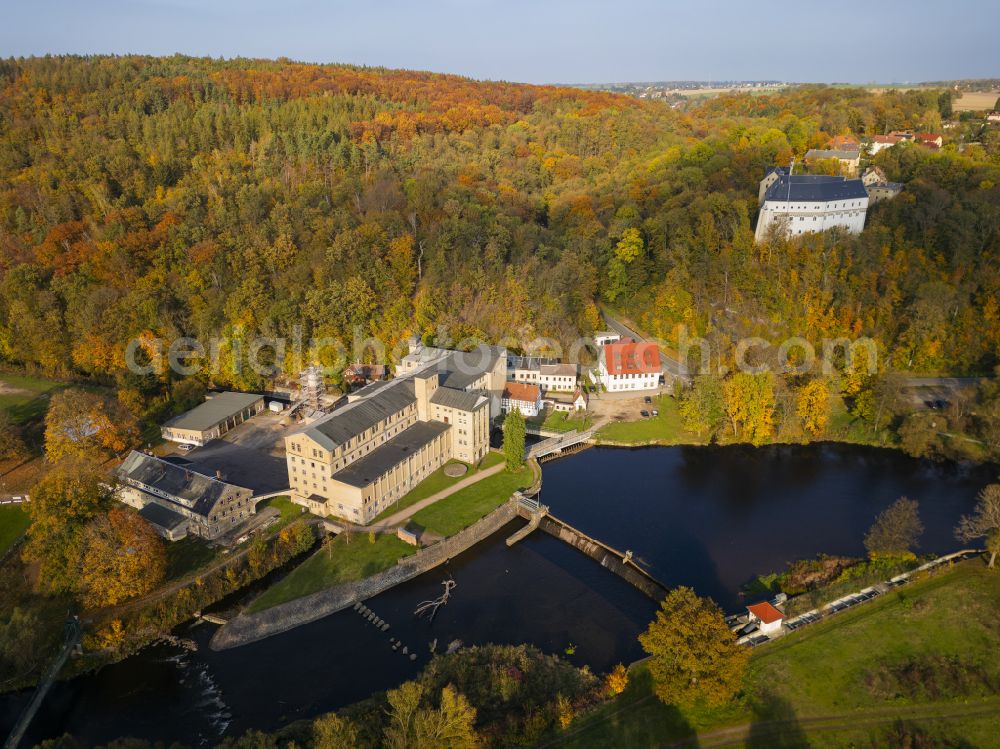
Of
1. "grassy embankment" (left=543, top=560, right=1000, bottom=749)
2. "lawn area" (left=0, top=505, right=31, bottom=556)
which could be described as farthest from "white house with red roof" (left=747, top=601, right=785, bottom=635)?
"lawn area" (left=0, top=505, right=31, bottom=556)

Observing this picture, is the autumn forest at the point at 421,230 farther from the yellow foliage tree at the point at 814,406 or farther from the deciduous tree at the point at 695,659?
the deciduous tree at the point at 695,659

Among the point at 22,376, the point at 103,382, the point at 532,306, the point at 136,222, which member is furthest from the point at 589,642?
the point at 136,222

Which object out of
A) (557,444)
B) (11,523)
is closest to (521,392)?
(557,444)

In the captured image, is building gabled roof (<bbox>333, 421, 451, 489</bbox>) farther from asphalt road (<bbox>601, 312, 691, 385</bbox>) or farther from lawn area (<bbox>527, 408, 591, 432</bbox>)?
asphalt road (<bbox>601, 312, 691, 385</bbox>)

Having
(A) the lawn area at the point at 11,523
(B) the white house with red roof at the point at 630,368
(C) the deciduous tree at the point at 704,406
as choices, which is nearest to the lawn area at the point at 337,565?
(A) the lawn area at the point at 11,523

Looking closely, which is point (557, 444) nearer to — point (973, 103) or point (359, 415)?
point (359, 415)

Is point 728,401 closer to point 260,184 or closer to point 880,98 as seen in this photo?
point 260,184
